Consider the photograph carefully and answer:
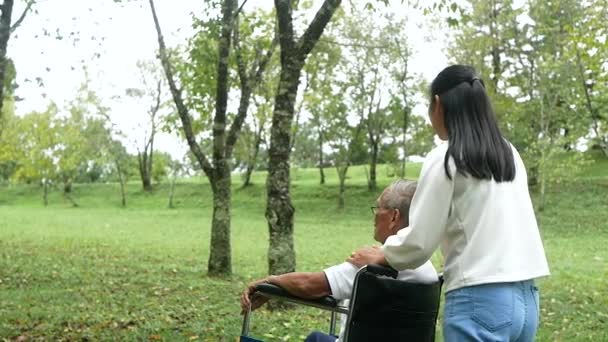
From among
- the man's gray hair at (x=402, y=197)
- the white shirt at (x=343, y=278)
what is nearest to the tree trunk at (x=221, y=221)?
the white shirt at (x=343, y=278)

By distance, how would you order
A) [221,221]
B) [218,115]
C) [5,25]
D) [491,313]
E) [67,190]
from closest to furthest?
[491,313]
[5,25]
[218,115]
[221,221]
[67,190]

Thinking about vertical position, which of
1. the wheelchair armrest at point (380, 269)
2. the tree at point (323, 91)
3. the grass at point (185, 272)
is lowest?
the grass at point (185, 272)

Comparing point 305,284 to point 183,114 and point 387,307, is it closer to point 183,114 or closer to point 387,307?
point 387,307

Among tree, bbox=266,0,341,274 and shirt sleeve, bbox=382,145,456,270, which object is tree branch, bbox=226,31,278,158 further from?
shirt sleeve, bbox=382,145,456,270

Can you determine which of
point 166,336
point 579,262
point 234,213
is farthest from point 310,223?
point 166,336

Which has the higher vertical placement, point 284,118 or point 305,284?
point 284,118

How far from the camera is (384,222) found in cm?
259

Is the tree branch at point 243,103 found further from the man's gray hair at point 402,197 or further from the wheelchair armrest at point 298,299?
the man's gray hair at point 402,197

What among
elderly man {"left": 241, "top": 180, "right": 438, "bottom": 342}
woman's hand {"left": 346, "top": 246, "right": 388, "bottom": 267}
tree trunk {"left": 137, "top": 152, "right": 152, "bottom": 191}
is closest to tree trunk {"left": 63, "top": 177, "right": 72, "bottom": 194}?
tree trunk {"left": 137, "top": 152, "right": 152, "bottom": 191}

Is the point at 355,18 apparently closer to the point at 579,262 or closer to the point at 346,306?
the point at 579,262

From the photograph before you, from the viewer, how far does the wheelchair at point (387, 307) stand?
2461 mm

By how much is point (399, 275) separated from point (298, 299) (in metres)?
0.45

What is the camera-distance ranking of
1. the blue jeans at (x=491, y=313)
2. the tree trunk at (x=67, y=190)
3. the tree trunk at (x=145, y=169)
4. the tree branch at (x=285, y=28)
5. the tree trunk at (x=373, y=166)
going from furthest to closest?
the tree trunk at (x=145, y=169), the tree trunk at (x=67, y=190), the tree trunk at (x=373, y=166), the tree branch at (x=285, y=28), the blue jeans at (x=491, y=313)

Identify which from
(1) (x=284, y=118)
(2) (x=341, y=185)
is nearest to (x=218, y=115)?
(1) (x=284, y=118)
